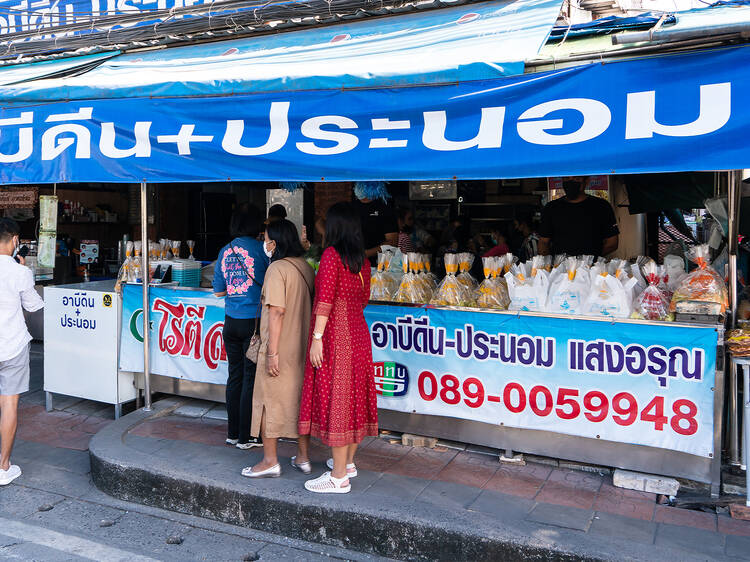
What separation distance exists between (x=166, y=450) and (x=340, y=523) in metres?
1.64

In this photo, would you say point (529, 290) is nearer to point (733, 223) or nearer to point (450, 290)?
point (450, 290)

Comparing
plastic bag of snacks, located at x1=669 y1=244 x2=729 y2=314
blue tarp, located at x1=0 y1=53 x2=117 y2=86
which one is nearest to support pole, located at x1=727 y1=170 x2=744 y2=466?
plastic bag of snacks, located at x1=669 y1=244 x2=729 y2=314

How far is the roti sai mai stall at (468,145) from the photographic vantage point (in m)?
3.48

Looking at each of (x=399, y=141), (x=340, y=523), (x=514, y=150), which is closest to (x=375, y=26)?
(x=399, y=141)

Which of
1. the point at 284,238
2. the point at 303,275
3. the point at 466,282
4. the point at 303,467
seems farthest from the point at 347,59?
the point at 303,467

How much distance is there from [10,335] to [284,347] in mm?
2008

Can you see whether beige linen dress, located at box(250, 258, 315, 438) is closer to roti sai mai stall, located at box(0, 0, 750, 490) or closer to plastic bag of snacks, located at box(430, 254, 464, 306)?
roti sai mai stall, located at box(0, 0, 750, 490)

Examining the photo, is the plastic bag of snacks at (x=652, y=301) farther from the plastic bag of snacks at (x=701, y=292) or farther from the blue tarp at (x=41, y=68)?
the blue tarp at (x=41, y=68)

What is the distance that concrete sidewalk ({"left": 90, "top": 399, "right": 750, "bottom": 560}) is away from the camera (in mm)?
3477

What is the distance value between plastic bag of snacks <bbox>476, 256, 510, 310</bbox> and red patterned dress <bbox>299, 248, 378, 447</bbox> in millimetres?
1002

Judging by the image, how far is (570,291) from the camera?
14.3 feet

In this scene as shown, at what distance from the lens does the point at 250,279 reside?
466 cm

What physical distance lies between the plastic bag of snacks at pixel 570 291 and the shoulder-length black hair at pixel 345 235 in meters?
1.39

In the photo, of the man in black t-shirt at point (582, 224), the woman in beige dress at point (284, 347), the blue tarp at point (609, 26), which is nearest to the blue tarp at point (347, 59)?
the blue tarp at point (609, 26)
